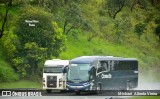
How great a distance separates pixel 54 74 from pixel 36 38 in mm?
924

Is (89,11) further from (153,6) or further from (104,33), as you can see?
(153,6)

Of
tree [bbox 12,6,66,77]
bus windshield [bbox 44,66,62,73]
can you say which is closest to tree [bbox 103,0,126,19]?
tree [bbox 12,6,66,77]

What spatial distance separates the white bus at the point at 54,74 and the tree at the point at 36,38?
181 millimetres

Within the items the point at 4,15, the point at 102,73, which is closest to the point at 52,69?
the point at 102,73

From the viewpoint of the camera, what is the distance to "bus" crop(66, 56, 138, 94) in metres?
13.0

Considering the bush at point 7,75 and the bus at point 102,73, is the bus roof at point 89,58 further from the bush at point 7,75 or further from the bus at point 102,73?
the bush at point 7,75

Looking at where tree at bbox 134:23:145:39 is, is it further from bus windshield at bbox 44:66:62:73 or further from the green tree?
the green tree

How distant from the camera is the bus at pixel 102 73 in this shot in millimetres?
13031

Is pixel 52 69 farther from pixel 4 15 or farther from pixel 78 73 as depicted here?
pixel 4 15

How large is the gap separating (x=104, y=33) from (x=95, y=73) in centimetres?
98

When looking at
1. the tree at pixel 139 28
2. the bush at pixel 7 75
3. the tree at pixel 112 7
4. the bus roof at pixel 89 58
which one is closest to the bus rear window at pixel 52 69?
the bus roof at pixel 89 58

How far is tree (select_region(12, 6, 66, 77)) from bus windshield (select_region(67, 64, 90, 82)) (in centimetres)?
54

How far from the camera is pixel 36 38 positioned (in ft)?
42.4

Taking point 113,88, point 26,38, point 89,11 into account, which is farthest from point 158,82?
point 26,38
